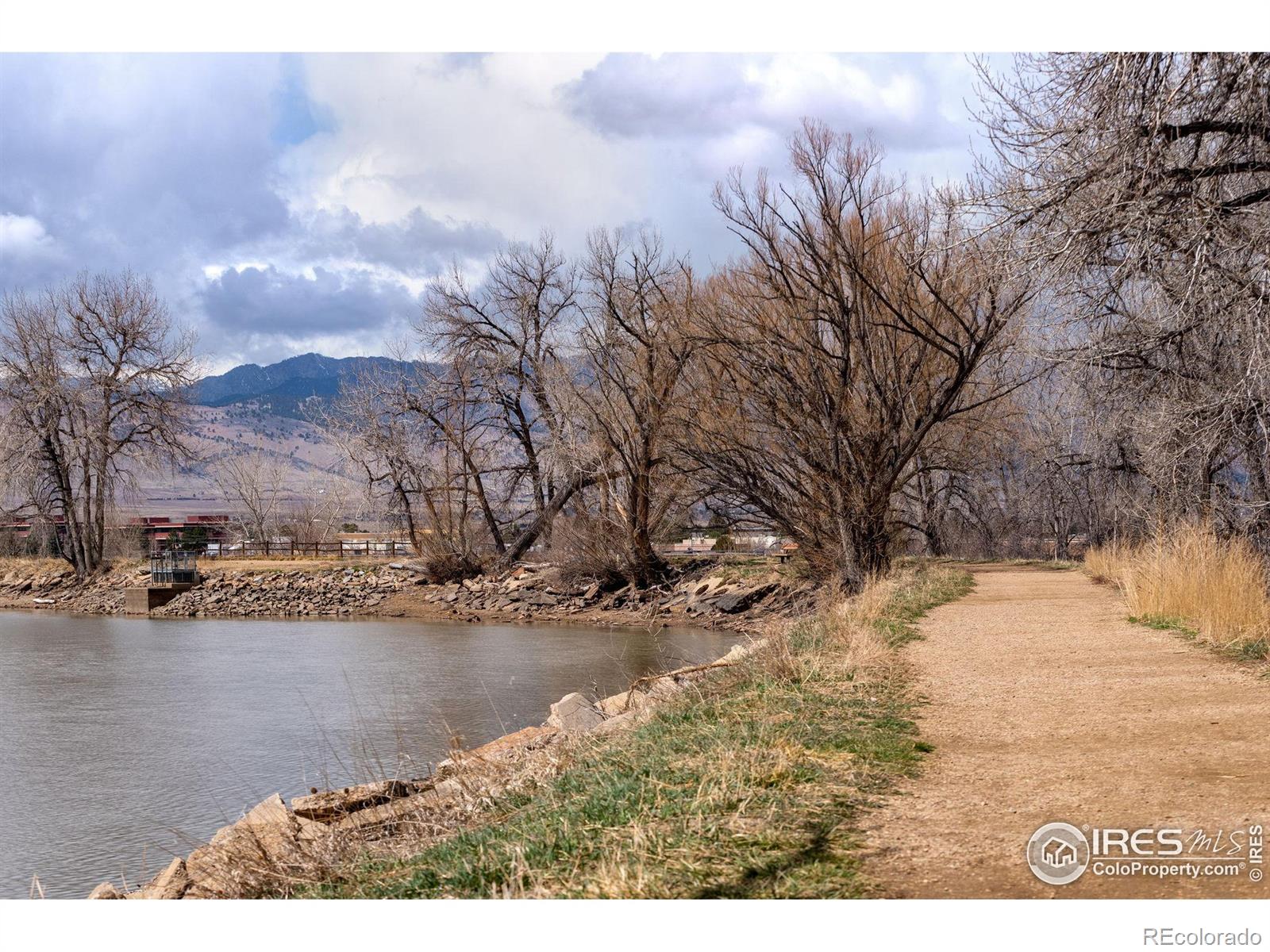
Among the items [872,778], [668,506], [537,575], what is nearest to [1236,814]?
[872,778]

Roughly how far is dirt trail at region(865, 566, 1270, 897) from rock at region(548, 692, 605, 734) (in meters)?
3.30

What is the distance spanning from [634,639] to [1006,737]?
67.0ft

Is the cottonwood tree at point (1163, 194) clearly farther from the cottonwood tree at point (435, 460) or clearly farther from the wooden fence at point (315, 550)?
the wooden fence at point (315, 550)

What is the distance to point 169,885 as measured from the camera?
7406 millimetres

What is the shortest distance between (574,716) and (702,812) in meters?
6.51

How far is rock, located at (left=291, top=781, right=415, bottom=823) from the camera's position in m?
8.84

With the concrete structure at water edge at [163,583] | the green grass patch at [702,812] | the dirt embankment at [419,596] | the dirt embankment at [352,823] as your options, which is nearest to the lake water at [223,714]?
the dirt embankment at [352,823]

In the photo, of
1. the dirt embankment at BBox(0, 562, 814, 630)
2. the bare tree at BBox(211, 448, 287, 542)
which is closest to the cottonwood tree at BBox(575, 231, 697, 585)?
the dirt embankment at BBox(0, 562, 814, 630)

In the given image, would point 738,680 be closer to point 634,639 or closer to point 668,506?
point 634,639

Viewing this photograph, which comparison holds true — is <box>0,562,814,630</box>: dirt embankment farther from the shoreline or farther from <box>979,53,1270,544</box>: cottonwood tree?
the shoreline

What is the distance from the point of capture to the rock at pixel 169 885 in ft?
23.4

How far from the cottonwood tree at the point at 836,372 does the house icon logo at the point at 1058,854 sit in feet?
51.7

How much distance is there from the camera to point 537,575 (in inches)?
1438

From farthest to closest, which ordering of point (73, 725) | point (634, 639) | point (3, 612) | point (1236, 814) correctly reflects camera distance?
point (3, 612) < point (634, 639) < point (73, 725) < point (1236, 814)
